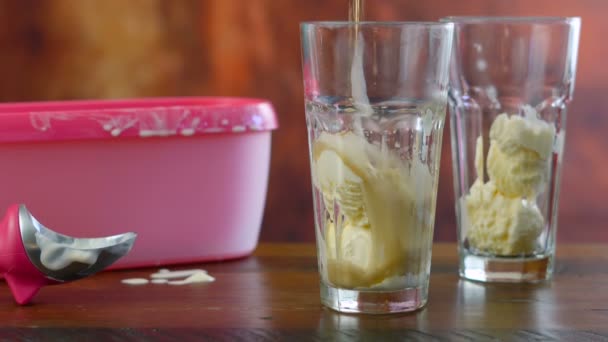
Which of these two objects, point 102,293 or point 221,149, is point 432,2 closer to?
point 221,149

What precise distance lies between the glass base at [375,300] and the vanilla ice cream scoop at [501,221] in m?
0.12

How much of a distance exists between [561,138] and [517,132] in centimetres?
4

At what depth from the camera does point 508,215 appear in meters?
0.72

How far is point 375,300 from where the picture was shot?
2.00ft

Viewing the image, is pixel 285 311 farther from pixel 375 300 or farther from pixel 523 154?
pixel 523 154

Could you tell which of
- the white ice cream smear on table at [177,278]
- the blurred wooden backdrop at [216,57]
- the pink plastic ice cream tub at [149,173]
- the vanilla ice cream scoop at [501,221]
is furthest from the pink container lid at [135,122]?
the blurred wooden backdrop at [216,57]

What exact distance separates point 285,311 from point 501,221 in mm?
196

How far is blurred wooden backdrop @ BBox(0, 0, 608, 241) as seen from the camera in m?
1.42

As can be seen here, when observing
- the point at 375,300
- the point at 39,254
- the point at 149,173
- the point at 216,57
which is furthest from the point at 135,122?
the point at 216,57

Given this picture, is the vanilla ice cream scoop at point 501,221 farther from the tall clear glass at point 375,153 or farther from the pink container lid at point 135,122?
the pink container lid at point 135,122

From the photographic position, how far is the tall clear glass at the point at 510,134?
711mm

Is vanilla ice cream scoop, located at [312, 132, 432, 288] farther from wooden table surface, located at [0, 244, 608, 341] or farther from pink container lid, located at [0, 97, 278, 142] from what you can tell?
pink container lid, located at [0, 97, 278, 142]

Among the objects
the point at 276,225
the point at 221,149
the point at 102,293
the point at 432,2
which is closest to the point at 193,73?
the point at 276,225

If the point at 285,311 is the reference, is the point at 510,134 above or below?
above
